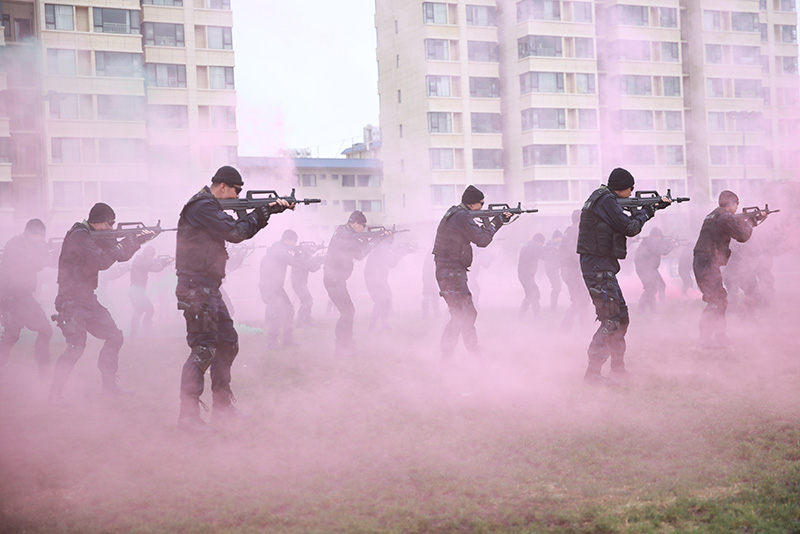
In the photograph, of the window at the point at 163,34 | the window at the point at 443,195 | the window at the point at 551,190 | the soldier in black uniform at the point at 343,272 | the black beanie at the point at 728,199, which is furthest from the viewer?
the window at the point at 551,190

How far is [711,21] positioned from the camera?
165ft

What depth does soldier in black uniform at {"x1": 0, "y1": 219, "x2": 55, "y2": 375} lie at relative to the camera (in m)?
11.2

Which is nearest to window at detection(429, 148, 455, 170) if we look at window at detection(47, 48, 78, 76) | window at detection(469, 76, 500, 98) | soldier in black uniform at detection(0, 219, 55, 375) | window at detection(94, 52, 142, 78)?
window at detection(469, 76, 500, 98)

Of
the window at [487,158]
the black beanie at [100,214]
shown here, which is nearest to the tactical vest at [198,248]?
the black beanie at [100,214]

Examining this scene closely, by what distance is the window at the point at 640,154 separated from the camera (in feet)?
162

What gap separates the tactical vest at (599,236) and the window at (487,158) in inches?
1586

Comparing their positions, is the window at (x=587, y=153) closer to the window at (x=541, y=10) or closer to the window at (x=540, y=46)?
the window at (x=540, y=46)

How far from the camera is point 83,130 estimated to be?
39.7m

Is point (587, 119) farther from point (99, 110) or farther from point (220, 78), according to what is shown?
point (99, 110)

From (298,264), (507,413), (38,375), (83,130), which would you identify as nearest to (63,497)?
(507,413)

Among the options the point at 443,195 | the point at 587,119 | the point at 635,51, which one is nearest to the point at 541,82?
the point at 587,119

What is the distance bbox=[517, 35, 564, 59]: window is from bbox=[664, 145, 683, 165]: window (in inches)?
357

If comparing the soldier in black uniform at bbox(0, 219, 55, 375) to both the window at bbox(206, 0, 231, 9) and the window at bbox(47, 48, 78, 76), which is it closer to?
the window at bbox(47, 48, 78, 76)

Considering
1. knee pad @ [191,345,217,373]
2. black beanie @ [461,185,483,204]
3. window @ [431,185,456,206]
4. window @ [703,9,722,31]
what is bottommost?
knee pad @ [191,345,217,373]
